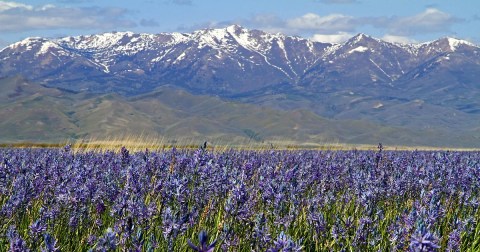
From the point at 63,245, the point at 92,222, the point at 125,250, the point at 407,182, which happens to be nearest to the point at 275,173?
the point at 407,182

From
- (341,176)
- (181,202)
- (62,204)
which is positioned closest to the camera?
(181,202)

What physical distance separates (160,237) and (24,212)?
1731 millimetres

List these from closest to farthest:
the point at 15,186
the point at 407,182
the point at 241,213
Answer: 1. the point at 241,213
2. the point at 15,186
3. the point at 407,182

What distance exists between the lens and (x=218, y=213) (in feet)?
24.3

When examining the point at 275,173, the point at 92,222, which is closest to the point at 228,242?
the point at 92,222

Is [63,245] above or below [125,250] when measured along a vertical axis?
below

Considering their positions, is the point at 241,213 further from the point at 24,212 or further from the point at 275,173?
the point at 275,173

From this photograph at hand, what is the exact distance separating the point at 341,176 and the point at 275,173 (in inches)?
88.6

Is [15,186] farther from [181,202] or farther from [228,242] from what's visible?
[228,242]

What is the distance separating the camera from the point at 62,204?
681 centimetres

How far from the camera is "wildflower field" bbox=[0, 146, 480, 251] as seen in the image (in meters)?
4.96

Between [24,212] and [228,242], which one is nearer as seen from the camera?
[228,242]

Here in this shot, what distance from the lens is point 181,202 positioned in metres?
6.08

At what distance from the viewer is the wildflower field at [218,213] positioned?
4.96 metres
